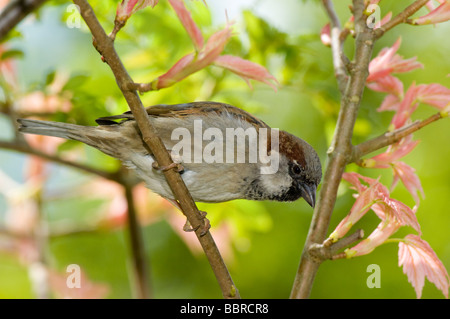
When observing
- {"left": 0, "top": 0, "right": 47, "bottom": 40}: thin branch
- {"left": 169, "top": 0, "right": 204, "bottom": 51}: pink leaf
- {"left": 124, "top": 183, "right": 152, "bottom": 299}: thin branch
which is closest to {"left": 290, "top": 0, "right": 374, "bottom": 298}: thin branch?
{"left": 169, "top": 0, "right": 204, "bottom": 51}: pink leaf

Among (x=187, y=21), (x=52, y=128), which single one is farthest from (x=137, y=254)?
(x=187, y=21)

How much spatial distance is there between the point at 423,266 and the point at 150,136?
1.09 metres

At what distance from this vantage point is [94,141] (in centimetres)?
298

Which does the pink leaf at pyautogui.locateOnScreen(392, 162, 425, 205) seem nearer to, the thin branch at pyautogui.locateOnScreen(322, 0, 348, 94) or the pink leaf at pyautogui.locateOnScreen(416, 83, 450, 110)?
the pink leaf at pyautogui.locateOnScreen(416, 83, 450, 110)

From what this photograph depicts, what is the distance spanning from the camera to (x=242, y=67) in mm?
1877

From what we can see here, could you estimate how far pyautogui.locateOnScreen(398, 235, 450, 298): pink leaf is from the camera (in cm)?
205

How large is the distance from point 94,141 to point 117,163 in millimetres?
589

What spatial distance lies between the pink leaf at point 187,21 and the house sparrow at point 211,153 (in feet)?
3.77

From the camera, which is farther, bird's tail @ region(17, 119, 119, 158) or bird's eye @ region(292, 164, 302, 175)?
bird's eye @ region(292, 164, 302, 175)

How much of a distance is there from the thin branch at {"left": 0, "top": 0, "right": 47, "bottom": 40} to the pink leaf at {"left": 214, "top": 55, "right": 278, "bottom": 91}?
135 centimetres

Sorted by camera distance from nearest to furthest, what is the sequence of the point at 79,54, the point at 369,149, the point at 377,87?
the point at 369,149 → the point at 377,87 → the point at 79,54
